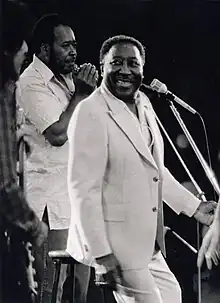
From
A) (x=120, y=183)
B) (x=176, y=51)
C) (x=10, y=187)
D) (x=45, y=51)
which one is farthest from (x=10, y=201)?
(x=176, y=51)

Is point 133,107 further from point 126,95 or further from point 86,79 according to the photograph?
point 86,79

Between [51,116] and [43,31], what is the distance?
0.23 metres

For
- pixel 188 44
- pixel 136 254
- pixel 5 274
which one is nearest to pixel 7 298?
pixel 5 274

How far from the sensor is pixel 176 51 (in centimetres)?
191

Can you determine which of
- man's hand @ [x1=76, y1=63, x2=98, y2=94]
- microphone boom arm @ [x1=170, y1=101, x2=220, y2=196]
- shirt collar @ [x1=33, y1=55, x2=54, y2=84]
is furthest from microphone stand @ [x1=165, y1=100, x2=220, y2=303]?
shirt collar @ [x1=33, y1=55, x2=54, y2=84]

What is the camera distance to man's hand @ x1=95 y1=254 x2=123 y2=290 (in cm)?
174

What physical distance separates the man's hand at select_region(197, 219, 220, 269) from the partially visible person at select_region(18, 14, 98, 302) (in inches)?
13.0

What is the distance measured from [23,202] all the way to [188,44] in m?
0.64

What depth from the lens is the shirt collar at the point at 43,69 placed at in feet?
5.97

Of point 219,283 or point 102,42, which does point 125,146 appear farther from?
point 219,283

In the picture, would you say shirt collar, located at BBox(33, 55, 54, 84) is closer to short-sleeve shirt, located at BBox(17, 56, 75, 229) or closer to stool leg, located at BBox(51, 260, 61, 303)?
short-sleeve shirt, located at BBox(17, 56, 75, 229)

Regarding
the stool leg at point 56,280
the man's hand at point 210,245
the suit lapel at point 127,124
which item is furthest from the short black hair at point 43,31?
the man's hand at point 210,245

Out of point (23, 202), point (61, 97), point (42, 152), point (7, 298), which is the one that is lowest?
point (7, 298)

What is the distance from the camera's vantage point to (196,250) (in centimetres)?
186
